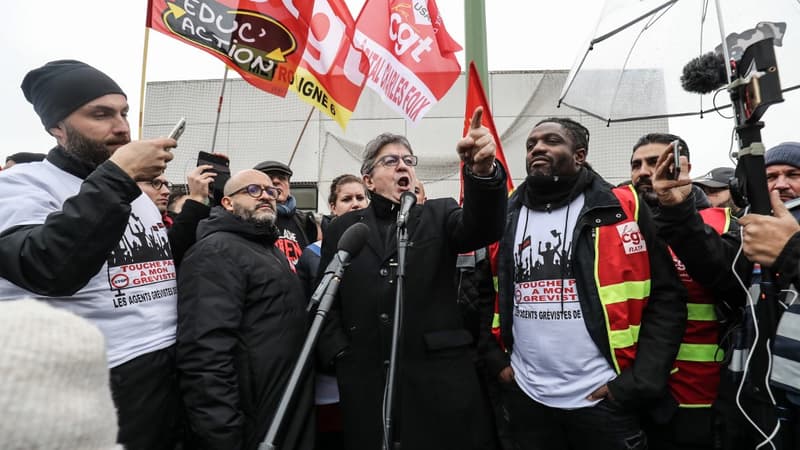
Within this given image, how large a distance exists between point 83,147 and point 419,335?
169 cm

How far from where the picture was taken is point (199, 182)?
9.41 ft

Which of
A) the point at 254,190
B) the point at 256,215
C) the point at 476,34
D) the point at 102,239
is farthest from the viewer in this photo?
the point at 476,34

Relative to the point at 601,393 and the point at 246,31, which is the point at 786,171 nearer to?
the point at 601,393

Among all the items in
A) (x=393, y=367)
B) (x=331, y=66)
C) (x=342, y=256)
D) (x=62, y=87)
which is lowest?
(x=393, y=367)

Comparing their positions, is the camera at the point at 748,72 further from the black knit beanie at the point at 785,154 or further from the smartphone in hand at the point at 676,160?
the black knit beanie at the point at 785,154

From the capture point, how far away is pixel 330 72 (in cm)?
454

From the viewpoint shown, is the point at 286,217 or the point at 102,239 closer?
the point at 102,239

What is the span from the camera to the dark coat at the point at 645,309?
217 cm

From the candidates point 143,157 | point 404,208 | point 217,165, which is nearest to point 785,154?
point 404,208

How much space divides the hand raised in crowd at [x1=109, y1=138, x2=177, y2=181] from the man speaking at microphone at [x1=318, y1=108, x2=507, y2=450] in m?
0.95

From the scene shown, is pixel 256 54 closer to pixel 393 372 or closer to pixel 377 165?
pixel 377 165

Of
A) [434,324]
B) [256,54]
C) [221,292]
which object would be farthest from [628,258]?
[256,54]

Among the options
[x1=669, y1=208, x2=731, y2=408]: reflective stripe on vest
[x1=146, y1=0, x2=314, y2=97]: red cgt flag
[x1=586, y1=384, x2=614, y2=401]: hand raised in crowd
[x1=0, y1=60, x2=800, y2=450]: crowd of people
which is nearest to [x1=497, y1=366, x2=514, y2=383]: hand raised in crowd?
[x1=0, y1=60, x2=800, y2=450]: crowd of people

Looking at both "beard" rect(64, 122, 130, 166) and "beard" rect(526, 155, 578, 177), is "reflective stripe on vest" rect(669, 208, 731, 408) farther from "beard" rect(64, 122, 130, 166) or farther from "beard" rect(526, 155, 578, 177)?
A: "beard" rect(64, 122, 130, 166)
